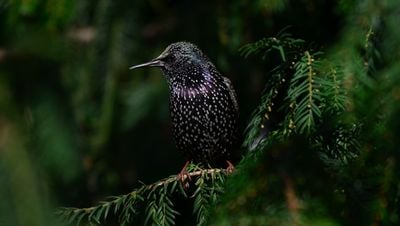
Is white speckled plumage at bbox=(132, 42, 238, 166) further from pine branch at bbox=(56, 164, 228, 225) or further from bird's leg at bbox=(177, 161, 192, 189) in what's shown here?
pine branch at bbox=(56, 164, 228, 225)

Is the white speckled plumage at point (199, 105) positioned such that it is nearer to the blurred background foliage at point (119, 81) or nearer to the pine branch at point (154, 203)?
the blurred background foliage at point (119, 81)

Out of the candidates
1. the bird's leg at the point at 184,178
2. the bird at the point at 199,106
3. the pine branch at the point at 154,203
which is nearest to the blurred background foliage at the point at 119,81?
the pine branch at the point at 154,203

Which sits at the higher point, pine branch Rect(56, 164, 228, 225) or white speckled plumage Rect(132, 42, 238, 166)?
white speckled plumage Rect(132, 42, 238, 166)

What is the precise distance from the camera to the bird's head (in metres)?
3.94

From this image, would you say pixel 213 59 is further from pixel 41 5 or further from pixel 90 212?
pixel 90 212

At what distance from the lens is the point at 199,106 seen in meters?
3.79

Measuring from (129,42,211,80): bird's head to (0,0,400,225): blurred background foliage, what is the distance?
0.16 meters

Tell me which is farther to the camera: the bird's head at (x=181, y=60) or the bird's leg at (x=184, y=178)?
the bird's head at (x=181, y=60)

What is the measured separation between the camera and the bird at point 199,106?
3781mm

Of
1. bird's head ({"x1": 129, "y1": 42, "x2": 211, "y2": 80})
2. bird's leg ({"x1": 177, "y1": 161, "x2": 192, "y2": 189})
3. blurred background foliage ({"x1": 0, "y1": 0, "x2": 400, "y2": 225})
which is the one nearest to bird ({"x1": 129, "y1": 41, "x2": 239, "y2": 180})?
bird's head ({"x1": 129, "y1": 42, "x2": 211, "y2": 80})

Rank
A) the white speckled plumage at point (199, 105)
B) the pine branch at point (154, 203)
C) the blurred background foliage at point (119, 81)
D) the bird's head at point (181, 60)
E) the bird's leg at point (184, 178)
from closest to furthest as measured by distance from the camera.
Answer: the blurred background foliage at point (119, 81) < the pine branch at point (154, 203) < the bird's leg at point (184, 178) < the white speckled plumage at point (199, 105) < the bird's head at point (181, 60)

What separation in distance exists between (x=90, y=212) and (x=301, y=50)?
87 centimetres

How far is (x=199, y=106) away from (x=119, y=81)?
0.68m

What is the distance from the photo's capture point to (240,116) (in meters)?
4.32
